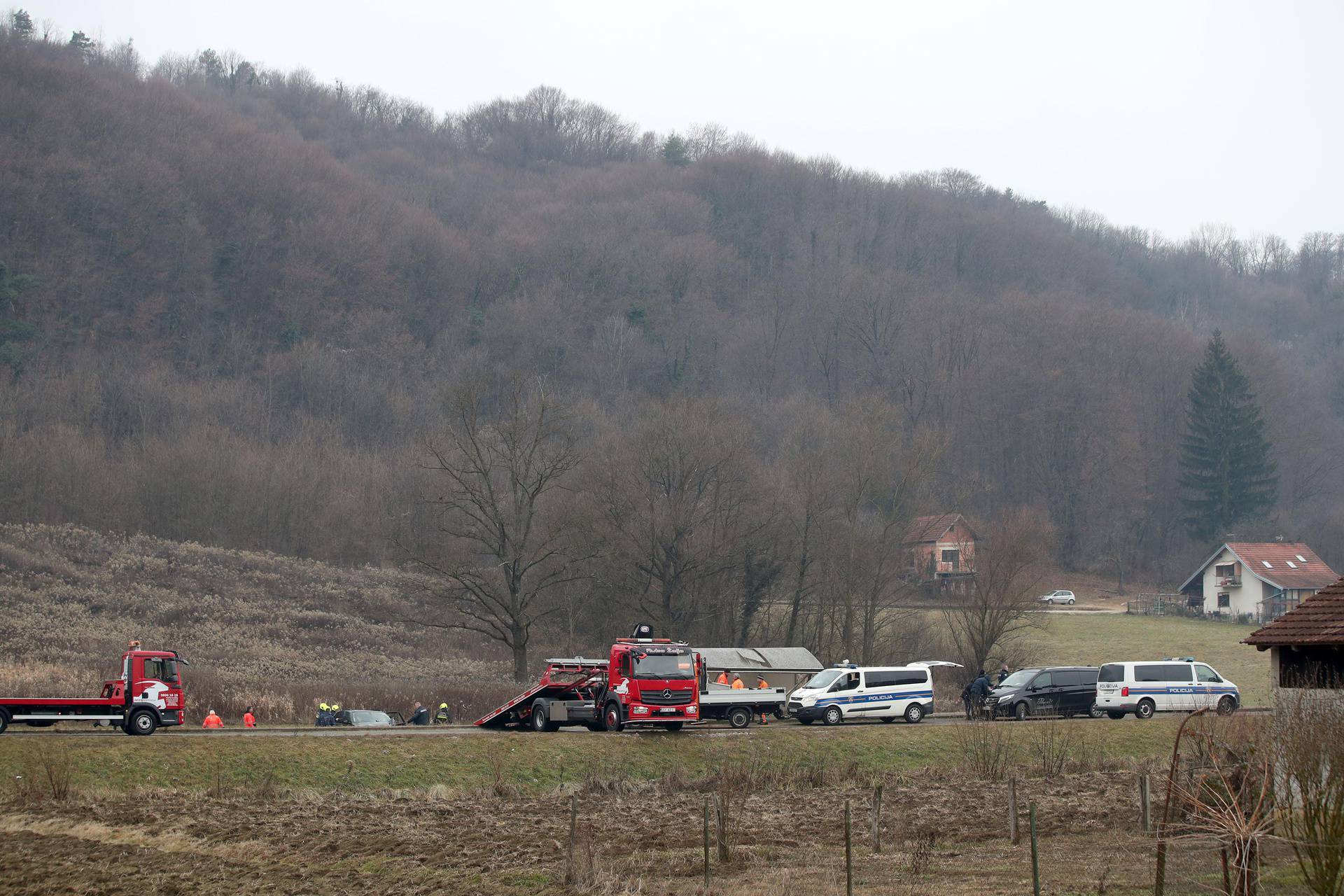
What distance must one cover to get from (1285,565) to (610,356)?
2806 inches

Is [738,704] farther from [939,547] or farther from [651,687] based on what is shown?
[939,547]

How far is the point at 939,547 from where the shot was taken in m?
92.5

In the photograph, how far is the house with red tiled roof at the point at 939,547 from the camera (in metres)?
72.9

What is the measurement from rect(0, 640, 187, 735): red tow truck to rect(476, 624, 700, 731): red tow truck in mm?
8527

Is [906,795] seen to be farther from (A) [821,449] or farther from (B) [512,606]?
(A) [821,449]

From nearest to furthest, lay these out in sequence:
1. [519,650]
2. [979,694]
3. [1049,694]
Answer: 1. [979,694]
2. [1049,694]
3. [519,650]

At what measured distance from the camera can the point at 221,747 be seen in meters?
29.1

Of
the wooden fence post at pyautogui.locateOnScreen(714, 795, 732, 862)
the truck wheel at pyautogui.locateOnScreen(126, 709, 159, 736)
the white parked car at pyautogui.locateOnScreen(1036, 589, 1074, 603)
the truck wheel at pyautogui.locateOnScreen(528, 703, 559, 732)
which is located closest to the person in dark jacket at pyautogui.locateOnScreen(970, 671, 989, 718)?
the truck wheel at pyautogui.locateOnScreen(528, 703, 559, 732)

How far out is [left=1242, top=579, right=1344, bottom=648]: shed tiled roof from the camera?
2427 cm

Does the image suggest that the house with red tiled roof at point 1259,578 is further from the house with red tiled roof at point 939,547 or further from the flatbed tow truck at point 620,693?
the flatbed tow truck at point 620,693

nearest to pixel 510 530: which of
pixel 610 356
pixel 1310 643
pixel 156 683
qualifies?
pixel 156 683

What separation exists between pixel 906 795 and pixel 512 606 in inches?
1201

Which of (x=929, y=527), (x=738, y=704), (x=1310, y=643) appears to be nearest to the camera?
(x=1310, y=643)

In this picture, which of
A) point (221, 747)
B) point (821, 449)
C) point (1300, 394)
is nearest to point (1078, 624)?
point (821, 449)
